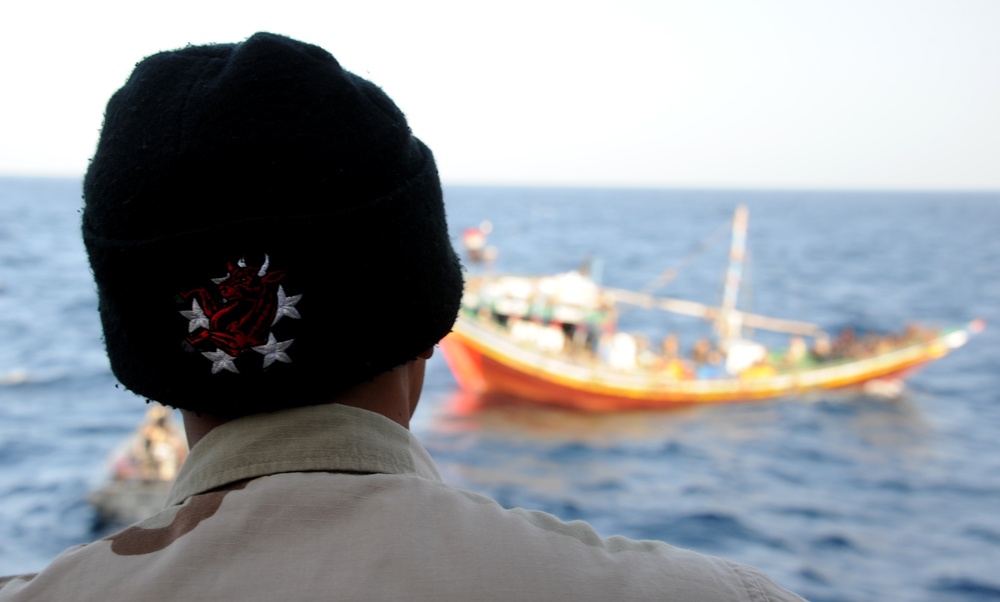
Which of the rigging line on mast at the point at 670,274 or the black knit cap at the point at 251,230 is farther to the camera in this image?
the rigging line on mast at the point at 670,274

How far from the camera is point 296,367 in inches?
47.1

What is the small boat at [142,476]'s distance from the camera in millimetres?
11102

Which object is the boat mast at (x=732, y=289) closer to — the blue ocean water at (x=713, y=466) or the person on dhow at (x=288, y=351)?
the blue ocean water at (x=713, y=466)

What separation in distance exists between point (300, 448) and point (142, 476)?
37.4 feet

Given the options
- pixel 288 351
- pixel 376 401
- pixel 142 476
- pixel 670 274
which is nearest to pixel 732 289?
pixel 670 274

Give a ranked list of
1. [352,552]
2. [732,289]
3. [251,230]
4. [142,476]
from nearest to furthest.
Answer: [352,552], [251,230], [142,476], [732,289]

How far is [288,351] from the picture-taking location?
119cm

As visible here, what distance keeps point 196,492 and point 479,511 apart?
37 centimetres

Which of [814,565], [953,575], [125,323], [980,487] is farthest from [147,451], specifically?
[980,487]

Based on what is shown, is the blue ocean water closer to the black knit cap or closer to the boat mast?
the boat mast

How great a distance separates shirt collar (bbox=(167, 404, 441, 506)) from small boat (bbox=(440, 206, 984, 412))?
54.9ft

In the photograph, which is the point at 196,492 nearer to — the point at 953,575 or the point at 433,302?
the point at 433,302

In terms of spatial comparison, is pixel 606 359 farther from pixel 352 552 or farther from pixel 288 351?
pixel 352 552

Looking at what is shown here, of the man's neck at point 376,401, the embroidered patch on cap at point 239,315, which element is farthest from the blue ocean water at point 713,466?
the embroidered patch on cap at point 239,315
